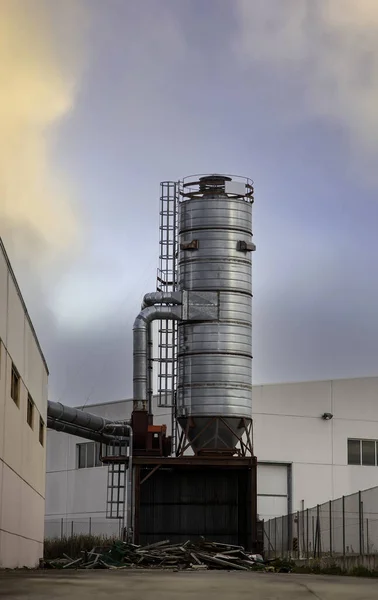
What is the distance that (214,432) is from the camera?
44562 millimetres

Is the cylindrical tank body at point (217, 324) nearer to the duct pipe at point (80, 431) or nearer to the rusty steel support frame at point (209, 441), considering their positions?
the rusty steel support frame at point (209, 441)

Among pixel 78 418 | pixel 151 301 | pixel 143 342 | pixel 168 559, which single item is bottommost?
pixel 168 559

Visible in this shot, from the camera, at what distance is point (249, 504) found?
4356cm

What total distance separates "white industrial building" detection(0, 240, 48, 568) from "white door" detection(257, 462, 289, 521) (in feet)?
53.2

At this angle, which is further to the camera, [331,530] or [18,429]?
[331,530]

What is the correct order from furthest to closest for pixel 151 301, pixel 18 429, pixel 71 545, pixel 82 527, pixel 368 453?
1. pixel 82 527
2. pixel 368 453
3. pixel 71 545
4. pixel 151 301
5. pixel 18 429

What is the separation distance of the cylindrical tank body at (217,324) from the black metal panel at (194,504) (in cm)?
147

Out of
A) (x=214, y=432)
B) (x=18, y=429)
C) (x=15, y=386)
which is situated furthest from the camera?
(x=214, y=432)

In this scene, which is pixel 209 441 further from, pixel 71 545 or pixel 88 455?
pixel 88 455

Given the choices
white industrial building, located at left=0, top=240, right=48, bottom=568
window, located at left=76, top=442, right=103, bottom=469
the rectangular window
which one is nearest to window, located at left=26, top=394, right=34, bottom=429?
white industrial building, located at left=0, top=240, right=48, bottom=568

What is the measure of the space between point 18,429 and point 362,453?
2938 centimetres

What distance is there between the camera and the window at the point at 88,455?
59.8 m

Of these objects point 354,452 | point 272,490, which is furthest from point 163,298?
point 354,452

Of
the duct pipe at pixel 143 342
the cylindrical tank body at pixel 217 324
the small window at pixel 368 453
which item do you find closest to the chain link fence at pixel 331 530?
the cylindrical tank body at pixel 217 324
